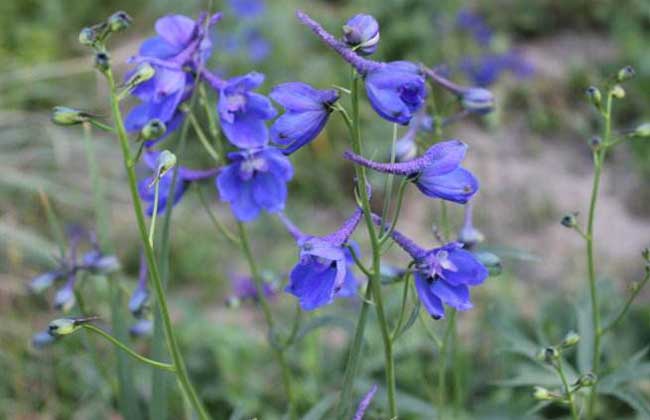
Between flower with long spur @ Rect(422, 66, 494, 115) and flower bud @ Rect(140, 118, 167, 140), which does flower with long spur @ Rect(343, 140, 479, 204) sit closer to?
flower bud @ Rect(140, 118, 167, 140)

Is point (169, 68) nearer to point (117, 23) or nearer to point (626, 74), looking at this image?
point (117, 23)

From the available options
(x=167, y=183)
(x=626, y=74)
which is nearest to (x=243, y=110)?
(x=167, y=183)

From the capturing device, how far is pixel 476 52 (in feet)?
19.4

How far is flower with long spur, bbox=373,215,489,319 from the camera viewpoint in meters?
1.64

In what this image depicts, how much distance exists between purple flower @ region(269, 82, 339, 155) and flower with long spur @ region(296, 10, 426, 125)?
77mm

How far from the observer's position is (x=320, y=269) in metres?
1.64

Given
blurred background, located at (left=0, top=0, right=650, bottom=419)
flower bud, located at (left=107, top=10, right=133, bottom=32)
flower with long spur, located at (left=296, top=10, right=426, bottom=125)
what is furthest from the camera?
blurred background, located at (left=0, top=0, right=650, bottom=419)

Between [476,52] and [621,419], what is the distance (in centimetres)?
332

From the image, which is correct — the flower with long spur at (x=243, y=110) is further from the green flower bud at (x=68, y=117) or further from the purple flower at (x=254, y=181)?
the green flower bud at (x=68, y=117)

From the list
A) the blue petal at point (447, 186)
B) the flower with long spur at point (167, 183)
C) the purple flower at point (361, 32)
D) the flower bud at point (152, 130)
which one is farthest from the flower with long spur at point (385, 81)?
the flower with long spur at point (167, 183)

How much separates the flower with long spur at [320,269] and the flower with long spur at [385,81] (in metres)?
0.22

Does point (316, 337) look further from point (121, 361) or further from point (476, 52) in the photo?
point (476, 52)

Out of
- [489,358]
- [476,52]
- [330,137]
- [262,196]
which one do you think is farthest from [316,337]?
[476,52]

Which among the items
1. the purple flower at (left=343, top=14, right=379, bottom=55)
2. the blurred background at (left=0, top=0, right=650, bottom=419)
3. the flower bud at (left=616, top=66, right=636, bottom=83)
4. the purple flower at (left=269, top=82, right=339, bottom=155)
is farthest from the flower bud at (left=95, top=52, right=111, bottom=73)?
the flower bud at (left=616, top=66, right=636, bottom=83)
